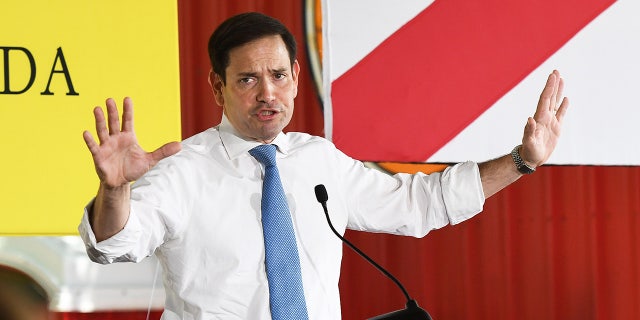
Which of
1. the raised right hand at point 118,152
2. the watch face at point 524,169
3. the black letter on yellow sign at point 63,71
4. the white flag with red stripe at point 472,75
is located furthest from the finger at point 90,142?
the white flag with red stripe at point 472,75

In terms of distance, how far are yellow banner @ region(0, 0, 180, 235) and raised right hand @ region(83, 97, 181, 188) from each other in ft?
3.10

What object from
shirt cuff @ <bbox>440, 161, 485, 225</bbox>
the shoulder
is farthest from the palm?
the shoulder

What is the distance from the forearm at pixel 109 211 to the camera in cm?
142

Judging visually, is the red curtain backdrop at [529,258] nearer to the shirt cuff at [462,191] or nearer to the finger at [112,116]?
the shirt cuff at [462,191]

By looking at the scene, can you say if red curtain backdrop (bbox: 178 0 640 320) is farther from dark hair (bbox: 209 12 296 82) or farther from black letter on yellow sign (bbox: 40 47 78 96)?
dark hair (bbox: 209 12 296 82)

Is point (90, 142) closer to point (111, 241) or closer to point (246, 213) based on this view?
point (111, 241)

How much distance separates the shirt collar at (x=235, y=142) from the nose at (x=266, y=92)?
0.32 ft

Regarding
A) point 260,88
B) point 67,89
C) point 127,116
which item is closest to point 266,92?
point 260,88

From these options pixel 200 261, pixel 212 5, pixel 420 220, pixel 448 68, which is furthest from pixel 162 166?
pixel 448 68

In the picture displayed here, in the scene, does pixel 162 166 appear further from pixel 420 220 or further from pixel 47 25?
pixel 47 25

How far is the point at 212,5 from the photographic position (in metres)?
2.62

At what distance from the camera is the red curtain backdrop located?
2.80 m

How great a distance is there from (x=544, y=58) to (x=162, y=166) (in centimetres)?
154

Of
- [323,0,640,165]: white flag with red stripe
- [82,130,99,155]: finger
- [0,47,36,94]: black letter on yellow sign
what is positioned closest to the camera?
[82,130,99,155]: finger
